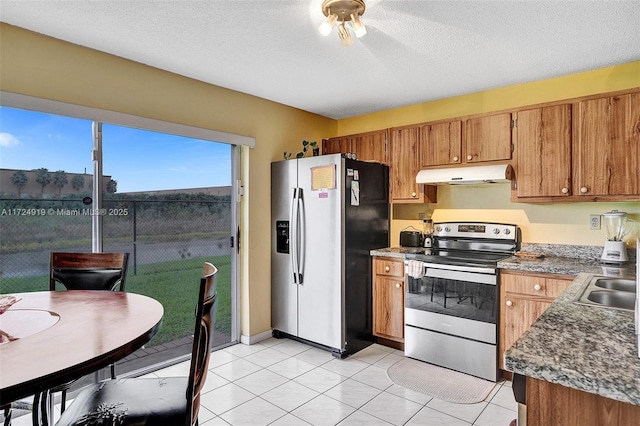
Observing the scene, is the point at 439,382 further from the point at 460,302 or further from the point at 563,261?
the point at 563,261

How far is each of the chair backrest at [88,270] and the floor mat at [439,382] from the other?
2.14 m

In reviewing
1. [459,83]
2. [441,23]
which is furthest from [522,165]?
[441,23]

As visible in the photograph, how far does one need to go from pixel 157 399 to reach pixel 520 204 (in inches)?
125

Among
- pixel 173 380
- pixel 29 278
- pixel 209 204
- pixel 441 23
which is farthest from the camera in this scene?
pixel 209 204

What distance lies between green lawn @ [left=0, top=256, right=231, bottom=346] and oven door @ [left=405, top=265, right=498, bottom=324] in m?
1.73

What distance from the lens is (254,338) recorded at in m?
3.62

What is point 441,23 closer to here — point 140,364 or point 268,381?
point 268,381

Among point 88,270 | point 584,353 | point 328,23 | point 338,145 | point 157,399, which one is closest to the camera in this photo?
point 584,353

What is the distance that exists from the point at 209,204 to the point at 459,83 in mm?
2562

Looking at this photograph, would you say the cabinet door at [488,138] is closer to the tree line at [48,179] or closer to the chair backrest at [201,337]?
the chair backrest at [201,337]

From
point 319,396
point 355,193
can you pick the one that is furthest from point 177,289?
point 355,193

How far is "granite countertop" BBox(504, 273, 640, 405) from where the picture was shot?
86 cm

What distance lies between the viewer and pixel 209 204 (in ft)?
11.4

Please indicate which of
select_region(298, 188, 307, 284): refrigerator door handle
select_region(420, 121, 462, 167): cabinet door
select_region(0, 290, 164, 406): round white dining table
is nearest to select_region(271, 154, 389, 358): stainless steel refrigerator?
select_region(298, 188, 307, 284): refrigerator door handle
